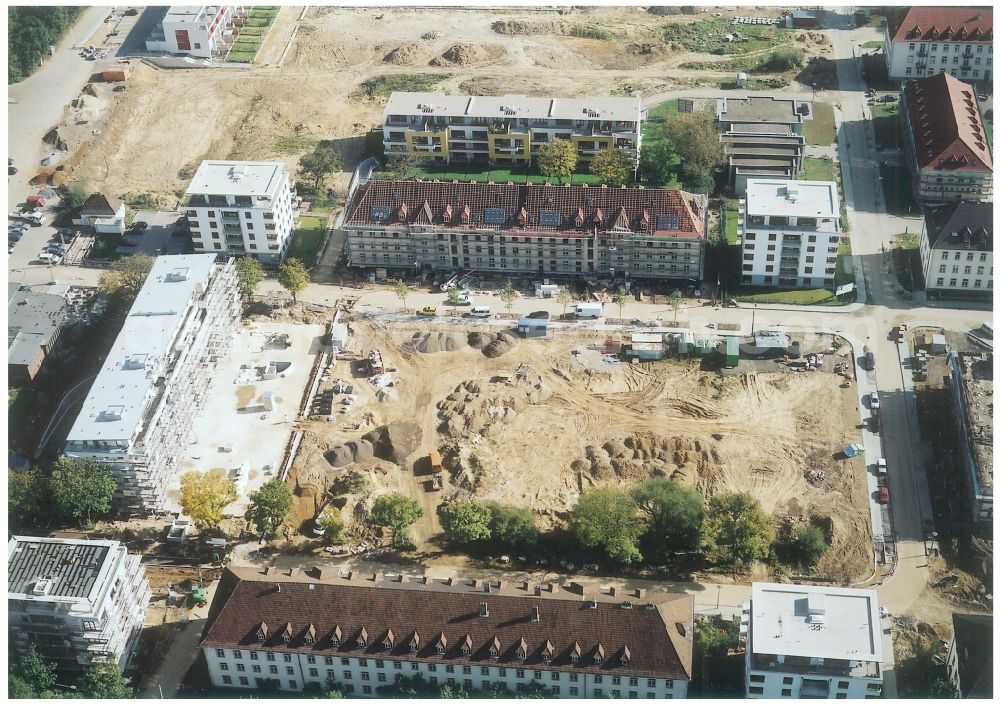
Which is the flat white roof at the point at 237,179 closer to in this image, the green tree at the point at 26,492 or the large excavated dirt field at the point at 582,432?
the large excavated dirt field at the point at 582,432

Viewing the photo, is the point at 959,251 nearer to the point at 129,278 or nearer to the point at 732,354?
the point at 732,354

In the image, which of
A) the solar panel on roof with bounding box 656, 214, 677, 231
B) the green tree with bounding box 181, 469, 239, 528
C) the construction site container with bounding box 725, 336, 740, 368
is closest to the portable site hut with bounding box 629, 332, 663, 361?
the construction site container with bounding box 725, 336, 740, 368

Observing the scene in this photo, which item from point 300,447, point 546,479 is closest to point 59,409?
point 300,447

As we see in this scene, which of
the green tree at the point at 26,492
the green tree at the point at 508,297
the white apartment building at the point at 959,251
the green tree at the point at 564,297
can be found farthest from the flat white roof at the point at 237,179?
the white apartment building at the point at 959,251

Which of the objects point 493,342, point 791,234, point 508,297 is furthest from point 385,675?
point 791,234

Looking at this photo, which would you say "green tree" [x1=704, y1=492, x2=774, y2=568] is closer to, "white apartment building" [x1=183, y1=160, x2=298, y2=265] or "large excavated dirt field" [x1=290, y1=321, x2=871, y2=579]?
"large excavated dirt field" [x1=290, y1=321, x2=871, y2=579]

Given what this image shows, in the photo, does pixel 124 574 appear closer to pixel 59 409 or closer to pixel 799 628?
pixel 59 409
